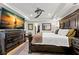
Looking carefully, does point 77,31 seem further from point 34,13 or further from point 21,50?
point 21,50

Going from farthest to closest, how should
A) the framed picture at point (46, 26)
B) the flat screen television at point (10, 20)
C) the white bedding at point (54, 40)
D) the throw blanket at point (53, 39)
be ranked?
the white bedding at point (54, 40), the throw blanket at point (53, 39), the framed picture at point (46, 26), the flat screen television at point (10, 20)

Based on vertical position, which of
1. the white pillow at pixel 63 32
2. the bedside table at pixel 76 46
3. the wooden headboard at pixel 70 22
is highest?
the wooden headboard at pixel 70 22

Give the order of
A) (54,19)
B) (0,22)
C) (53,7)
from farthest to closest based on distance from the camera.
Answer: (54,19) < (53,7) < (0,22)

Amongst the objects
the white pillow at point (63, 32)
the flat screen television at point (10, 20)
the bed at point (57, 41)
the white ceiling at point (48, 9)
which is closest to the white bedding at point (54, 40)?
the bed at point (57, 41)

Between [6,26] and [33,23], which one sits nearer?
[6,26]

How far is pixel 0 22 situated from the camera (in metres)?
1.96

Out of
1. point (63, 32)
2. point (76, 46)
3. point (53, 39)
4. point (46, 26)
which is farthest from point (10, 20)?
point (76, 46)

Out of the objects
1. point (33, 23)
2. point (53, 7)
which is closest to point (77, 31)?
point (53, 7)

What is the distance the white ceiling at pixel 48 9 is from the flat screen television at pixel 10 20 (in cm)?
14

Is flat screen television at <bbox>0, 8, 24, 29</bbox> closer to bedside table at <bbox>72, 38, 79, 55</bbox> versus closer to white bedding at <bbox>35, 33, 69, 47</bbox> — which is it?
white bedding at <bbox>35, 33, 69, 47</bbox>

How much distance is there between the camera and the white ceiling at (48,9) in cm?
208

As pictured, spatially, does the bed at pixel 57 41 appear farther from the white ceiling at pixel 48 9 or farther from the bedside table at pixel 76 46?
the white ceiling at pixel 48 9

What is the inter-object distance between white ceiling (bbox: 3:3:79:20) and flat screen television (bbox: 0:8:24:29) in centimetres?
14
